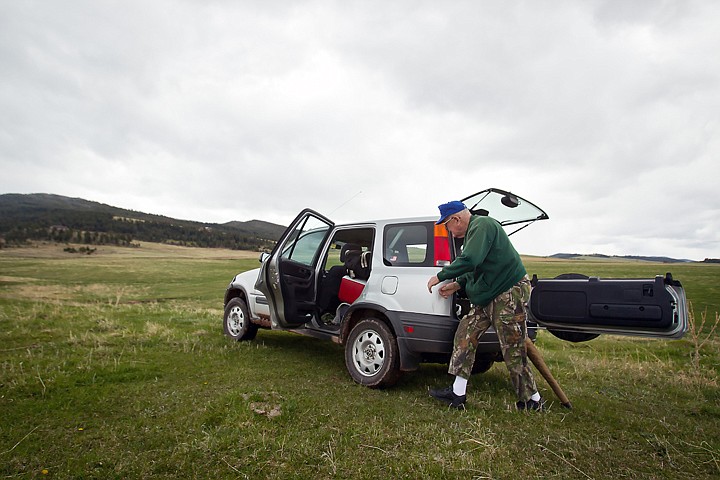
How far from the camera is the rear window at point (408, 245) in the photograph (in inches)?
185

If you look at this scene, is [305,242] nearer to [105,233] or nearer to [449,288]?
[449,288]

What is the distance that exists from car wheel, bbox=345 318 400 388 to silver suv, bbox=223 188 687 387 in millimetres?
12

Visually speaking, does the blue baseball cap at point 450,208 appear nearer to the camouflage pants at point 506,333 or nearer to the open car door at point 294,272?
the camouflage pants at point 506,333

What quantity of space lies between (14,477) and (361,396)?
9.38 feet

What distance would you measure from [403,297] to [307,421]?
1.66 metres

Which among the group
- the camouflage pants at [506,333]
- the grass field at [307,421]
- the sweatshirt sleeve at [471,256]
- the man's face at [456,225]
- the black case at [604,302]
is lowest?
the grass field at [307,421]

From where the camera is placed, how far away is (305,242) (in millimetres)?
6395

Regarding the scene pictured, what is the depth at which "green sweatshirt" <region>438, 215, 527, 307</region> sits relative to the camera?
401 cm

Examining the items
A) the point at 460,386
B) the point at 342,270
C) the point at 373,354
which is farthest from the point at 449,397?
the point at 342,270

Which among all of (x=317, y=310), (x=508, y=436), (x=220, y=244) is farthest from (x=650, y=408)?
(x=220, y=244)

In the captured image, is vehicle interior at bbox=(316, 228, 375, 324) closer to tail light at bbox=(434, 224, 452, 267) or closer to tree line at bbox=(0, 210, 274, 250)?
tail light at bbox=(434, 224, 452, 267)

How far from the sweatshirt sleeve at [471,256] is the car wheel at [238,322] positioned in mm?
4166

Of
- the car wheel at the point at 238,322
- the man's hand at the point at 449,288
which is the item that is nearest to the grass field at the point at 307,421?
the car wheel at the point at 238,322

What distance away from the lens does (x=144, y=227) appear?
11100cm
